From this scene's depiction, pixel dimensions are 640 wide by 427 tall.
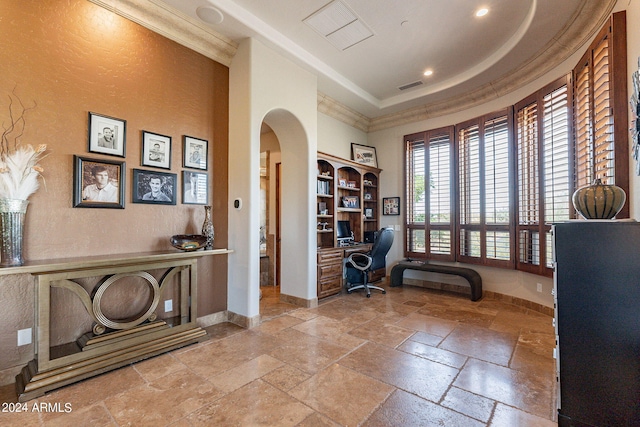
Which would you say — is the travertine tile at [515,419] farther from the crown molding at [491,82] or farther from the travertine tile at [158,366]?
the crown molding at [491,82]

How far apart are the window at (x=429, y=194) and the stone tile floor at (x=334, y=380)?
1811mm

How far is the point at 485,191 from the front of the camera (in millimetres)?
4508

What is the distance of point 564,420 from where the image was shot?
168 cm

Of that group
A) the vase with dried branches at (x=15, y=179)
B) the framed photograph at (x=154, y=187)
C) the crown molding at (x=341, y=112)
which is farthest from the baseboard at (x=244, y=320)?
the crown molding at (x=341, y=112)

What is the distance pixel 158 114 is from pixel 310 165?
1.96 metres

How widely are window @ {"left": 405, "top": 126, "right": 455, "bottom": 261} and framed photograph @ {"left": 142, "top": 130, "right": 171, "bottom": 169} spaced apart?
161 inches

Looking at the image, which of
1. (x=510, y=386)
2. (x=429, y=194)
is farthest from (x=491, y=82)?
(x=510, y=386)

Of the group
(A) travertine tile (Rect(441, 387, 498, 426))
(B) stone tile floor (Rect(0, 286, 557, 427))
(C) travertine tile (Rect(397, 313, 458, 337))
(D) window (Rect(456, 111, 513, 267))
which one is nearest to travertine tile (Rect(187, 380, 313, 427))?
(B) stone tile floor (Rect(0, 286, 557, 427))

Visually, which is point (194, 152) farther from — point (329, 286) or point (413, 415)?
point (413, 415)

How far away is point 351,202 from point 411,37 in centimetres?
273

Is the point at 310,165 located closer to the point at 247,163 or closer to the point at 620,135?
the point at 247,163

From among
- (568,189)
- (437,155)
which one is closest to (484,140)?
(437,155)

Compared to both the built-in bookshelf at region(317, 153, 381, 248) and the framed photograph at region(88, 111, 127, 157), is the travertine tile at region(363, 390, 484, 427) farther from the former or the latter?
the framed photograph at region(88, 111, 127, 157)

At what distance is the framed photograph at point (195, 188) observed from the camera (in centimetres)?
322
